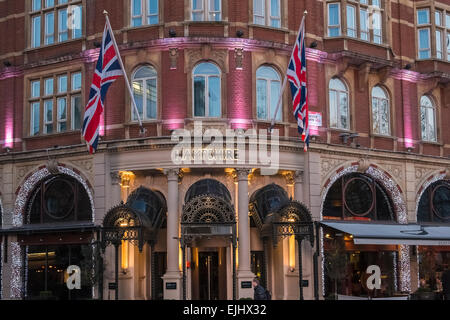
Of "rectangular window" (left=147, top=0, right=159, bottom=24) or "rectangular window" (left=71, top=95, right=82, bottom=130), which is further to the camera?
"rectangular window" (left=71, top=95, right=82, bottom=130)

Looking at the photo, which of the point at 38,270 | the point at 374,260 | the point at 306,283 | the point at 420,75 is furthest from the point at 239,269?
the point at 420,75

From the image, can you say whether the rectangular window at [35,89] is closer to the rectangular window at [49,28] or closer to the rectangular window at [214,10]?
the rectangular window at [49,28]

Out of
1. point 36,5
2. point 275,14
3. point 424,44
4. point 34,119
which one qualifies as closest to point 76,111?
point 34,119

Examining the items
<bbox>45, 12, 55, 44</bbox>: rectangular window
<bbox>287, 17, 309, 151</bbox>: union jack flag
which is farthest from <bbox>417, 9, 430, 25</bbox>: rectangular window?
<bbox>45, 12, 55, 44</bbox>: rectangular window

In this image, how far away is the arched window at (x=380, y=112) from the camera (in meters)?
31.0

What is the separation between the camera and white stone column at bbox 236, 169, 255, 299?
2591cm

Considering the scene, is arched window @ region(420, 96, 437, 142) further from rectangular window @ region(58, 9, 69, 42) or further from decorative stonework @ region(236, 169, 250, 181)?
rectangular window @ region(58, 9, 69, 42)

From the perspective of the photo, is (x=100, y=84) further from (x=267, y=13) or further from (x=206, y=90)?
(x=267, y=13)

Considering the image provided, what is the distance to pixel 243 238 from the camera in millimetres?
26266

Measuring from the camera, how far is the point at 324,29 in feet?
98.2

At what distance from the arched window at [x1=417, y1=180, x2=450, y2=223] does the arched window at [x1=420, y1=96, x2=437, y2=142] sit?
2191 millimetres

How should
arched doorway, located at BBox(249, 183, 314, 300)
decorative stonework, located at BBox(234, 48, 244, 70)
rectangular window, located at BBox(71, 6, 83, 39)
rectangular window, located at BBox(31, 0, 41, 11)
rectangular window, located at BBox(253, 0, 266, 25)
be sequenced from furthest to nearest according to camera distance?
1. rectangular window, located at BBox(31, 0, 41, 11)
2. rectangular window, located at BBox(71, 6, 83, 39)
3. rectangular window, located at BBox(253, 0, 266, 25)
4. decorative stonework, located at BBox(234, 48, 244, 70)
5. arched doorway, located at BBox(249, 183, 314, 300)

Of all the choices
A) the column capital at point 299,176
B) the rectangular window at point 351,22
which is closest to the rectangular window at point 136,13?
the column capital at point 299,176

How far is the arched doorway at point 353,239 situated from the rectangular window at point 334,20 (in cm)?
608
